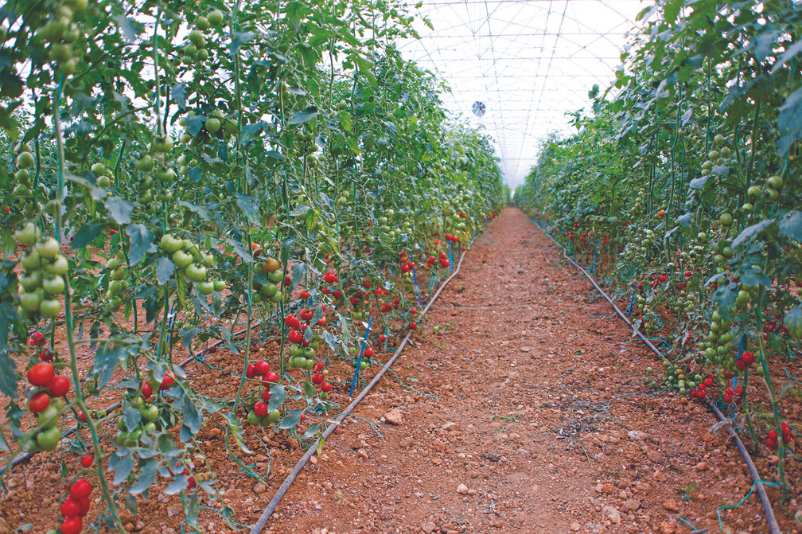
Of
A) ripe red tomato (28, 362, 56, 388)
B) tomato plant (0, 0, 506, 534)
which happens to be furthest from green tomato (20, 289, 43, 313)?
ripe red tomato (28, 362, 56, 388)

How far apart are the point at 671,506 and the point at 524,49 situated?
9628 mm

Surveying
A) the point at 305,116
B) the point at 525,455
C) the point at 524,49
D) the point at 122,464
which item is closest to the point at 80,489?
the point at 122,464

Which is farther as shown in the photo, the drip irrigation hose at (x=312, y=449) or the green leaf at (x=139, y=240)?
the drip irrigation hose at (x=312, y=449)

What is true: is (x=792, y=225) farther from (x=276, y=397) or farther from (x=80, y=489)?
(x=80, y=489)

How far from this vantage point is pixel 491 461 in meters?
1.81

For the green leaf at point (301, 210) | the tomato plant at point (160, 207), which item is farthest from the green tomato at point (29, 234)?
the green leaf at point (301, 210)

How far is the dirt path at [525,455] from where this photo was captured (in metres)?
1.48

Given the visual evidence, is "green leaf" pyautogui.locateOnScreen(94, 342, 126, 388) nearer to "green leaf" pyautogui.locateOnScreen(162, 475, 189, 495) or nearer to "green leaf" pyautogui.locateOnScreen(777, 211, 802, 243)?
"green leaf" pyautogui.locateOnScreen(162, 475, 189, 495)

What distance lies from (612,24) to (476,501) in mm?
8661

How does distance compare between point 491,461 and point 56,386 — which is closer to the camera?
point 56,386

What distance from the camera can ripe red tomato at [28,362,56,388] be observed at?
868mm

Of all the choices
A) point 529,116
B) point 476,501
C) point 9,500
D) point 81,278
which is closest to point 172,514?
point 9,500

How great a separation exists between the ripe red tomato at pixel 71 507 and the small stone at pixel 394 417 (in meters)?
1.28

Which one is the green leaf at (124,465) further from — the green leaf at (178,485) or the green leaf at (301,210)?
the green leaf at (301,210)
